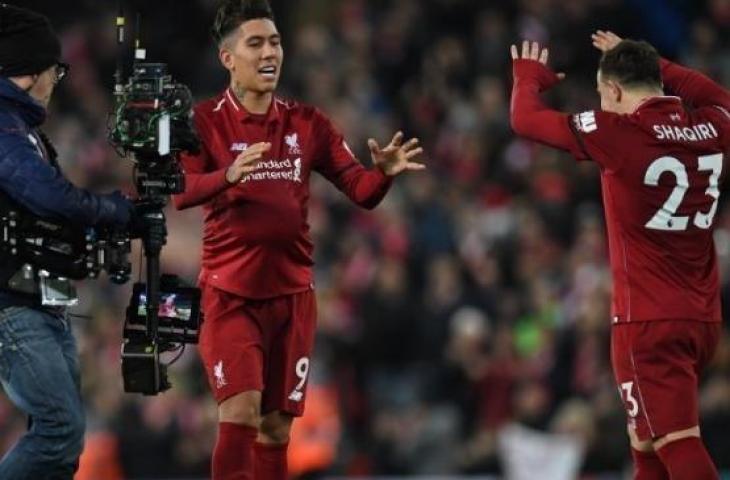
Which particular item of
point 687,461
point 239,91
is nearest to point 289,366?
point 239,91

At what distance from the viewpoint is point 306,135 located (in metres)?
8.77

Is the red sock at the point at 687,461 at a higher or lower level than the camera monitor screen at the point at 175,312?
lower

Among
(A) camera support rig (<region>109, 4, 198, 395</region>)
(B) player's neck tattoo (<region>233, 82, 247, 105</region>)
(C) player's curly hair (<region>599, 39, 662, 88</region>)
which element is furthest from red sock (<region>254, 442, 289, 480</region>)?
(C) player's curly hair (<region>599, 39, 662, 88</region>)

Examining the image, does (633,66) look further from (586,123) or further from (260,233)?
(260,233)

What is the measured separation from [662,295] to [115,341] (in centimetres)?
763

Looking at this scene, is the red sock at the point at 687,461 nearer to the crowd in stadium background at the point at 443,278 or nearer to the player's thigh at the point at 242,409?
the player's thigh at the point at 242,409

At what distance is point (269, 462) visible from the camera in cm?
869

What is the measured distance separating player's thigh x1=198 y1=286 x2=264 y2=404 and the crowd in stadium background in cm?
444

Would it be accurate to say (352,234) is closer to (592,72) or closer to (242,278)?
(592,72)

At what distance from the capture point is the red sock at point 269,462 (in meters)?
8.68

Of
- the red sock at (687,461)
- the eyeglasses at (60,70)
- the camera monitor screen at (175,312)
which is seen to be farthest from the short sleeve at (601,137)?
the eyeglasses at (60,70)

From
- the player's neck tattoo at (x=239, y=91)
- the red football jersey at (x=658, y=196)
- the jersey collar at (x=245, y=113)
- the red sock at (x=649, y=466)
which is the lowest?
the red sock at (x=649, y=466)

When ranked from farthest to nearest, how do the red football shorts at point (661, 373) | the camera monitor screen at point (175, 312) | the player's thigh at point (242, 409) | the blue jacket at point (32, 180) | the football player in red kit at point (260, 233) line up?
1. the football player in red kit at point (260, 233)
2. the player's thigh at point (242, 409)
3. the camera monitor screen at point (175, 312)
4. the red football shorts at point (661, 373)
5. the blue jacket at point (32, 180)

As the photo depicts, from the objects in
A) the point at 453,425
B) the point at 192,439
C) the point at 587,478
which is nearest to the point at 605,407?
the point at 587,478
